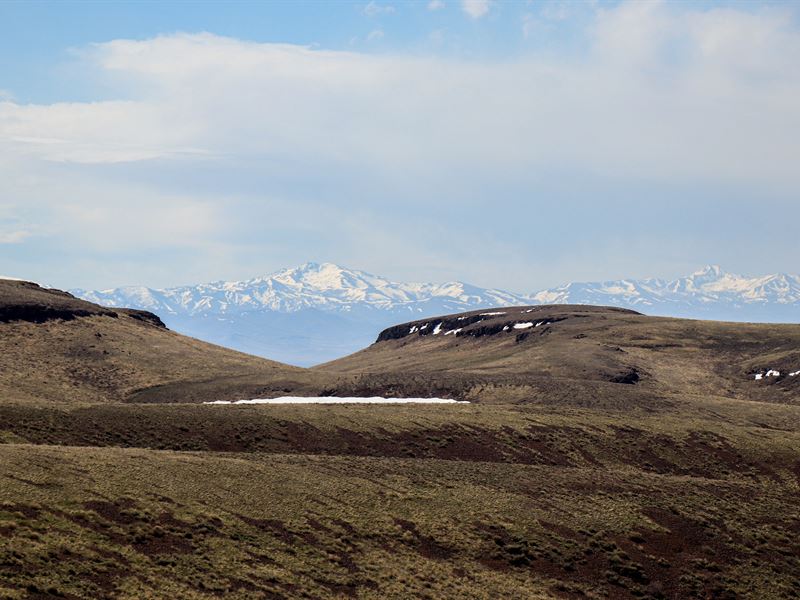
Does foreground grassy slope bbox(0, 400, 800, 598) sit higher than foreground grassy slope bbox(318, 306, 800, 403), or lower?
lower

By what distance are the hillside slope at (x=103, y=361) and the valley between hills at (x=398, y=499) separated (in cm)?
417

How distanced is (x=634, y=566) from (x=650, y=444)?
31.5 meters

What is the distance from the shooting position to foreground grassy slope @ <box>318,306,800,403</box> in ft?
387

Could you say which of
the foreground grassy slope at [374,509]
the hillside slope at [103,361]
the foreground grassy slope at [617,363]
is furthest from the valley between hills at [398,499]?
the foreground grassy slope at [617,363]

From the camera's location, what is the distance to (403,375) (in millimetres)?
125000

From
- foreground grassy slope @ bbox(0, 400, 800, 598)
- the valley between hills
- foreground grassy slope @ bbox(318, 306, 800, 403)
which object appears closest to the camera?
foreground grassy slope @ bbox(0, 400, 800, 598)

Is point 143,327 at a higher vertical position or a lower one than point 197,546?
higher

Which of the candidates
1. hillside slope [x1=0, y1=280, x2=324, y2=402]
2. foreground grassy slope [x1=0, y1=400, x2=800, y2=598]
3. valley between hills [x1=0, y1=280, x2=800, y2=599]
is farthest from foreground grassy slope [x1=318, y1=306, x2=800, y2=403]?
foreground grassy slope [x1=0, y1=400, x2=800, y2=598]

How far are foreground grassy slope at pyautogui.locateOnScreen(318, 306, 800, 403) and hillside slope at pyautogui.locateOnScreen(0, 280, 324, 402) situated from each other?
19127mm

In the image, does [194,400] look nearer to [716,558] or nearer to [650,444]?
[650,444]

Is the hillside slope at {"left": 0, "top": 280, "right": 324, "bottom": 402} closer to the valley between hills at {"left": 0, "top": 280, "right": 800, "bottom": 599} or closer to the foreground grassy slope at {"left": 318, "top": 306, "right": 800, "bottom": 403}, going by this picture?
the valley between hills at {"left": 0, "top": 280, "right": 800, "bottom": 599}

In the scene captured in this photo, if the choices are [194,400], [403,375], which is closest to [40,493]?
[194,400]

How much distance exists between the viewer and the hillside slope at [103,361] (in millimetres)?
111312

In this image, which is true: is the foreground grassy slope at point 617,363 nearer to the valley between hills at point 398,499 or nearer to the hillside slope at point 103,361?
the valley between hills at point 398,499
